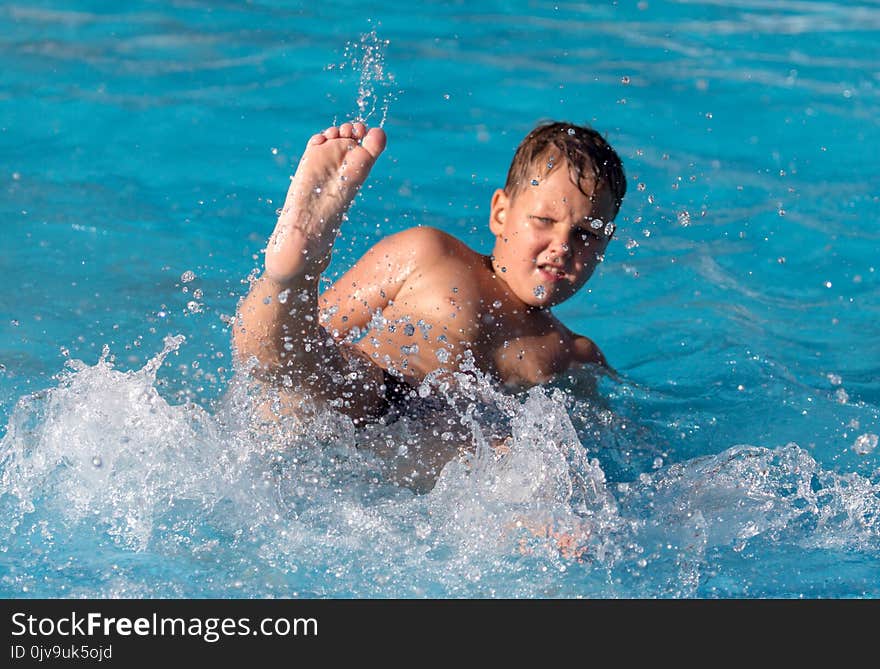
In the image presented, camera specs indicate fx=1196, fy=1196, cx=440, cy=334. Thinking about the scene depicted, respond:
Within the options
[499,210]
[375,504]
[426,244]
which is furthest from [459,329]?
[375,504]

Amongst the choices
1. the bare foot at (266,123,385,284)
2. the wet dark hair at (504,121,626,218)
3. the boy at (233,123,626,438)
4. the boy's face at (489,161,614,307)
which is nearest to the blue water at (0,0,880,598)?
the boy at (233,123,626,438)

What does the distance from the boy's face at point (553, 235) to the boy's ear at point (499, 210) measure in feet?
0.16

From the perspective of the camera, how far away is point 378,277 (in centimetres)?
319

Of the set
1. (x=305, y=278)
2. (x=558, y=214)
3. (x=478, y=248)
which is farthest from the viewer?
(x=478, y=248)

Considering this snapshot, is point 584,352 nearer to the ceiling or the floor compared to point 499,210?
nearer to the floor

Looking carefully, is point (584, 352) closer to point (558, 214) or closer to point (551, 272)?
point (551, 272)

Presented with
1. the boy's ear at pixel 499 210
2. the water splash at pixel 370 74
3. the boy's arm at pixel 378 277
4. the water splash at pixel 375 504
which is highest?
the water splash at pixel 370 74

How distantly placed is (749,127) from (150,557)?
12.5 ft

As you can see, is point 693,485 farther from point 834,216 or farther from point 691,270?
point 834,216

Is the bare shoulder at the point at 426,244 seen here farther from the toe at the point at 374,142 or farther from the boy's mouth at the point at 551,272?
the toe at the point at 374,142

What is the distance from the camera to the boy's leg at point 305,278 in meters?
2.62

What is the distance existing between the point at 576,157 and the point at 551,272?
0.98 feet

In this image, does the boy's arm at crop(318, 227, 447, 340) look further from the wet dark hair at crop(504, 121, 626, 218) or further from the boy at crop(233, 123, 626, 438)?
the wet dark hair at crop(504, 121, 626, 218)

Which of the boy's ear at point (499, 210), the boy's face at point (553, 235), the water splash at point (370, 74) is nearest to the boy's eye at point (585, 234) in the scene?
the boy's face at point (553, 235)
